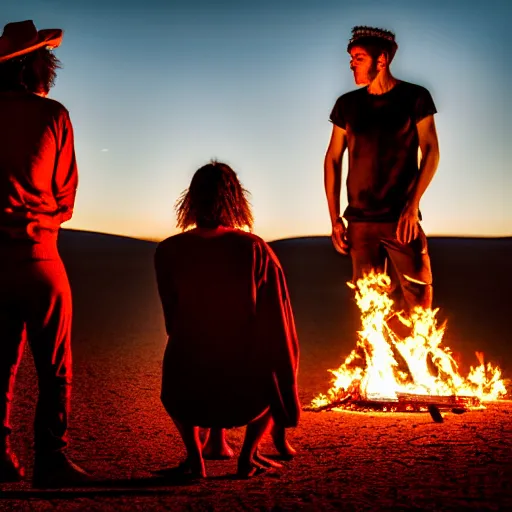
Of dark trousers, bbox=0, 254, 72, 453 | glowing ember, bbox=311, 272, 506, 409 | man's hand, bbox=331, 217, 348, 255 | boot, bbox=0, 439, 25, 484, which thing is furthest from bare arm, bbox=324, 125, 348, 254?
boot, bbox=0, 439, 25, 484

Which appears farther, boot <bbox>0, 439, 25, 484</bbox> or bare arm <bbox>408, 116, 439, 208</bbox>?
bare arm <bbox>408, 116, 439, 208</bbox>

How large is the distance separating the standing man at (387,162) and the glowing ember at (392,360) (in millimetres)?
162

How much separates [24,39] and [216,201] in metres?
1.41

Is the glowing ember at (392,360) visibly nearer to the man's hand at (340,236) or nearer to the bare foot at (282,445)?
the man's hand at (340,236)

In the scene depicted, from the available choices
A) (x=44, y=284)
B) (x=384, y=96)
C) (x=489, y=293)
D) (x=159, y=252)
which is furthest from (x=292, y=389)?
(x=489, y=293)

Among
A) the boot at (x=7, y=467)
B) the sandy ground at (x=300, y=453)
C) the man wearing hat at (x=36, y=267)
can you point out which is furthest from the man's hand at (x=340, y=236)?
the boot at (x=7, y=467)

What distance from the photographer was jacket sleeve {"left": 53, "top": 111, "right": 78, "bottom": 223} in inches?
194

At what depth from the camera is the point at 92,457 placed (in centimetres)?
570

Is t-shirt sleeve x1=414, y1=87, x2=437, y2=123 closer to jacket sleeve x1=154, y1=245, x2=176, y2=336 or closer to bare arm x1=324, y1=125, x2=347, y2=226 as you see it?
bare arm x1=324, y1=125, x2=347, y2=226

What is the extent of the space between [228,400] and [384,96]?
3.32 metres

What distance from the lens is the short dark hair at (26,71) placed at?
4.96 metres

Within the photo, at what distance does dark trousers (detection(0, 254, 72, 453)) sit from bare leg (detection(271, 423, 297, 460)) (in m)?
1.32

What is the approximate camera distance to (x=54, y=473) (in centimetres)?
476

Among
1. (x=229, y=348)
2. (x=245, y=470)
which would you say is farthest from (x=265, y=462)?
(x=229, y=348)
